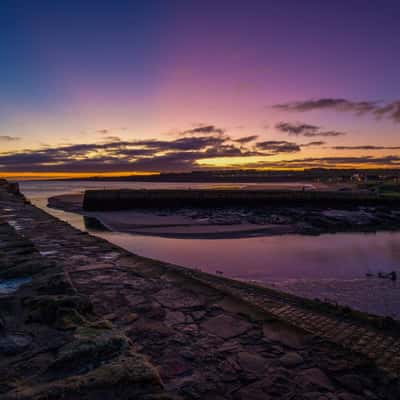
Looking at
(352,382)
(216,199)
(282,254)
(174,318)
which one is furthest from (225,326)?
(216,199)

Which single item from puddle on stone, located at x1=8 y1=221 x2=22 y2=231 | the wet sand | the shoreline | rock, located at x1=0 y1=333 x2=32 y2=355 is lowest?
the shoreline

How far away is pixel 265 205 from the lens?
2898 centimetres

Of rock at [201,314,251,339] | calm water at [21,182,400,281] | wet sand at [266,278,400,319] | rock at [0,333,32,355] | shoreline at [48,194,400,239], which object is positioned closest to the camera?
rock at [0,333,32,355]

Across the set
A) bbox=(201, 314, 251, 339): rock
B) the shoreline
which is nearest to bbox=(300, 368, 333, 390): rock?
bbox=(201, 314, 251, 339): rock

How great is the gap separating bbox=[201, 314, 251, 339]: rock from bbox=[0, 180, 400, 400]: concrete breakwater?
1 cm

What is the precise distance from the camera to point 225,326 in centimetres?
362

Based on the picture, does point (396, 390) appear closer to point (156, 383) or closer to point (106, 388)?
point (156, 383)

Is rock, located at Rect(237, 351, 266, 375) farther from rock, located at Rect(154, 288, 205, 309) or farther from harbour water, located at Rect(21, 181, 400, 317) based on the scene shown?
harbour water, located at Rect(21, 181, 400, 317)

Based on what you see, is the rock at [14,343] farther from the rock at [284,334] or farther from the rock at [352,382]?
the rock at [352,382]

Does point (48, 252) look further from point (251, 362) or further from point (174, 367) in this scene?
point (251, 362)

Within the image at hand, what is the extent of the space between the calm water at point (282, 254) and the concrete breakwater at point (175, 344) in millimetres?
3578

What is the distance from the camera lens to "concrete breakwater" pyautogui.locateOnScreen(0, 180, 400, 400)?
7.80 ft

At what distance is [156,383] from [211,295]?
2402 millimetres

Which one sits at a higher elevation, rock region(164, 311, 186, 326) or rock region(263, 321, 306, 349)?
rock region(164, 311, 186, 326)
